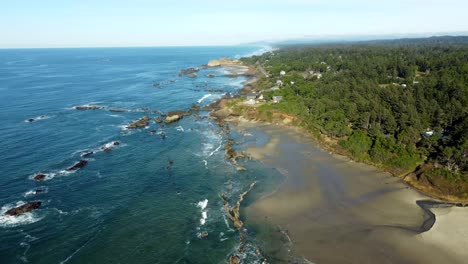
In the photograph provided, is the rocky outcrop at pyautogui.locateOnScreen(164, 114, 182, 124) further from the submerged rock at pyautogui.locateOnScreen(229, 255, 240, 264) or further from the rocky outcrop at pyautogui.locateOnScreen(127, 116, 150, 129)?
the submerged rock at pyautogui.locateOnScreen(229, 255, 240, 264)

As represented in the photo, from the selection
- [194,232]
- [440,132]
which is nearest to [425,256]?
[194,232]

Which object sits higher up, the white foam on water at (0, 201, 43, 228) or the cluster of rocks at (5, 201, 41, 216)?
the cluster of rocks at (5, 201, 41, 216)

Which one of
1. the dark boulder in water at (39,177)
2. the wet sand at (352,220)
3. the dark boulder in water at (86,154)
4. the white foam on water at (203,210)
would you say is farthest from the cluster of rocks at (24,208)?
the wet sand at (352,220)

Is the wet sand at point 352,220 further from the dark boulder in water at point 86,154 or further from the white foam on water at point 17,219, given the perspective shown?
the dark boulder in water at point 86,154

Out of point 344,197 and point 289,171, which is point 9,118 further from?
point 344,197

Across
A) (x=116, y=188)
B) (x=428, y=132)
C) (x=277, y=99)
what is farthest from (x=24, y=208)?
(x=428, y=132)

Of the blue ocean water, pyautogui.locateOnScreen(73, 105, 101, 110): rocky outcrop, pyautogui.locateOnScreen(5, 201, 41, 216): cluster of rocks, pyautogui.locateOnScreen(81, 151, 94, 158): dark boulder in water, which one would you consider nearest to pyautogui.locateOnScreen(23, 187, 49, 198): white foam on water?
the blue ocean water
